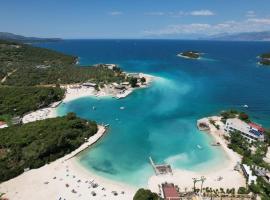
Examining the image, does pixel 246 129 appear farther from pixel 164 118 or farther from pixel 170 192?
pixel 170 192

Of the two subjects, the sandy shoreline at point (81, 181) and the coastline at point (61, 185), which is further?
the sandy shoreline at point (81, 181)

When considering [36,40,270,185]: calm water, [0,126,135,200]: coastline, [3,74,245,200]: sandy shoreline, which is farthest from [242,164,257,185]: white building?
[0,126,135,200]: coastline

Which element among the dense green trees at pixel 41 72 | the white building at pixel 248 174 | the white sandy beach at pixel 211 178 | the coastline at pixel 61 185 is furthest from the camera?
the dense green trees at pixel 41 72

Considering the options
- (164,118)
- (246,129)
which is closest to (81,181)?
(164,118)

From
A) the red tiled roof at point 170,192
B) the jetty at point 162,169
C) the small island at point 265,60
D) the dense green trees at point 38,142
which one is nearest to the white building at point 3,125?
the dense green trees at point 38,142

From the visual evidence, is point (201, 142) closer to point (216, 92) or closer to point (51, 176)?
point (51, 176)

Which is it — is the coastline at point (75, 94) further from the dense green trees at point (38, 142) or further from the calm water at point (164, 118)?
the dense green trees at point (38, 142)

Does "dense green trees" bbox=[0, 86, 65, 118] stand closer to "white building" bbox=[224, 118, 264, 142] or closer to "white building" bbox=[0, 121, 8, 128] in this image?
"white building" bbox=[0, 121, 8, 128]

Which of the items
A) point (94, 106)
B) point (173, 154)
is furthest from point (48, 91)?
point (173, 154)
